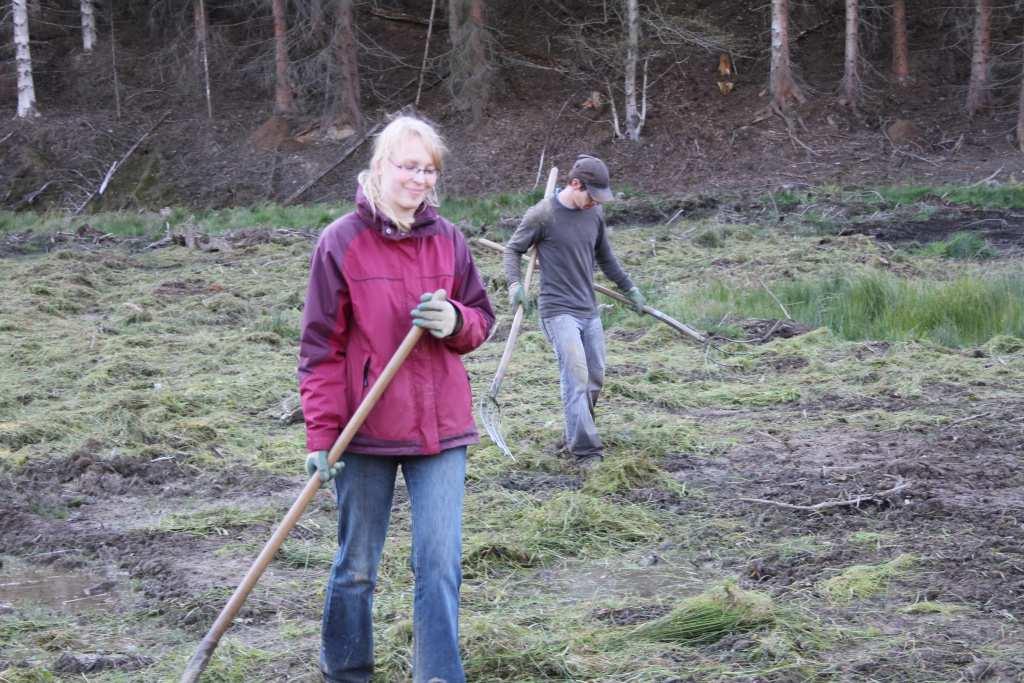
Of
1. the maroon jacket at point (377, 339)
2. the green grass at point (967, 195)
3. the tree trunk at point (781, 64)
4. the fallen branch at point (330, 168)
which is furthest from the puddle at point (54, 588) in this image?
the tree trunk at point (781, 64)

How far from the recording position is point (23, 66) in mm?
27781

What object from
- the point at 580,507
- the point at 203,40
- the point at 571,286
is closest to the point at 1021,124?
the point at 203,40

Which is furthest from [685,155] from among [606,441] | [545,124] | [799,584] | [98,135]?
[799,584]

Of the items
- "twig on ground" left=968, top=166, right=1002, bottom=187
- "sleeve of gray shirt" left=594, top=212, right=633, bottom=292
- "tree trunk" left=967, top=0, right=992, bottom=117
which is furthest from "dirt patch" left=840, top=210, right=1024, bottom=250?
"sleeve of gray shirt" left=594, top=212, right=633, bottom=292

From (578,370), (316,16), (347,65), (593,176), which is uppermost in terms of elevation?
(316,16)

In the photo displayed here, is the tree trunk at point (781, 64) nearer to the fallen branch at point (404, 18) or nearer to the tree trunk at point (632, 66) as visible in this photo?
the tree trunk at point (632, 66)

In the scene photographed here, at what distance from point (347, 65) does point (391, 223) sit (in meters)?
23.2

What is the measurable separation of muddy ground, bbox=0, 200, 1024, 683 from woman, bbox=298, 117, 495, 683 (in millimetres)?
753

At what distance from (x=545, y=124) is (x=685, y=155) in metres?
3.34

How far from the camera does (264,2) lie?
26484 mm

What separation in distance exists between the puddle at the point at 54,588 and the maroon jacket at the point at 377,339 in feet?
7.33

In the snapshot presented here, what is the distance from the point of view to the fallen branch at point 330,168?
2466 cm

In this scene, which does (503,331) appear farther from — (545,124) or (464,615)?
(545,124)

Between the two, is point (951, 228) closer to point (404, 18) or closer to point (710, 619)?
point (710, 619)
